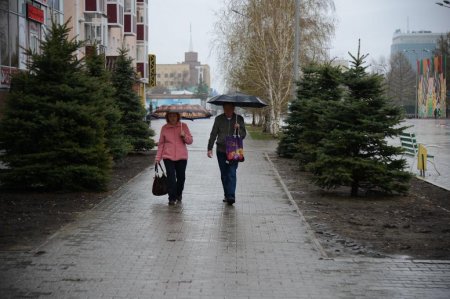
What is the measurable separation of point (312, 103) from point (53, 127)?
819 cm

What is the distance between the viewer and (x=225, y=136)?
37.7ft

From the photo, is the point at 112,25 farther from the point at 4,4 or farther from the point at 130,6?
the point at 4,4

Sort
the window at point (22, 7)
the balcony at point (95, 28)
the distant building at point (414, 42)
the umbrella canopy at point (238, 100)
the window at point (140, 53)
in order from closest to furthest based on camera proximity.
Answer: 1. the umbrella canopy at point (238, 100)
2. the window at point (22, 7)
3. the balcony at point (95, 28)
4. the window at point (140, 53)
5. the distant building at point (414, 42)

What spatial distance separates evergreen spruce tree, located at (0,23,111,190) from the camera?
12.4 m

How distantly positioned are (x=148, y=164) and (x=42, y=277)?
14.4 meters

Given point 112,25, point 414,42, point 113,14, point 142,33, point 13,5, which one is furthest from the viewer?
point 414,42

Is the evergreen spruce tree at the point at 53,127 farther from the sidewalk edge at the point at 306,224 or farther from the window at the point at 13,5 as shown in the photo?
the window at the point at 13,5

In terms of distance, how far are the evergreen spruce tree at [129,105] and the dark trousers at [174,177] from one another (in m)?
11.2

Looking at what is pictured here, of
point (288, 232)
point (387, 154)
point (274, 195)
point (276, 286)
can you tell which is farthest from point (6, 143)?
point (276, 286)

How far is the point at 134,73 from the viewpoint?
76.3ft

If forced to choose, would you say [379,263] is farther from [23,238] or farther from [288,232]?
[23,238]

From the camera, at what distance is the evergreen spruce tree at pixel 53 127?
490 inches

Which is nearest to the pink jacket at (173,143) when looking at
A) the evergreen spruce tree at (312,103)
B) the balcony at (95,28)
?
the evergreen spruce tree at (312,103)

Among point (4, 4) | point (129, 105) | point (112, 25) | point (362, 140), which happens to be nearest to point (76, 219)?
point (362, 140)
